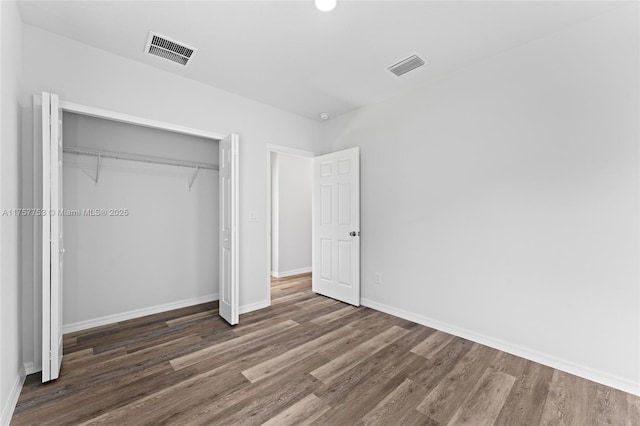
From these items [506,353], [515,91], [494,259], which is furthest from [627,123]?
[506,353]

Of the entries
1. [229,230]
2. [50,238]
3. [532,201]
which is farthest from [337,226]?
[50,238]

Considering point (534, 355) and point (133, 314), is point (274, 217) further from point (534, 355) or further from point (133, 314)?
point (534, 355)

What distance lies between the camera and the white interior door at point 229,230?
3084 mm

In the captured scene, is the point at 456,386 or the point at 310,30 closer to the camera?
the point at 456,386

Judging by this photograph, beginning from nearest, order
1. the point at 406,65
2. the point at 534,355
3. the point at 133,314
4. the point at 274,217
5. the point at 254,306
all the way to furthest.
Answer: the point at 534,355, the point at 406,65, the point at 133,314, the point at 254,306, the point at 274,217

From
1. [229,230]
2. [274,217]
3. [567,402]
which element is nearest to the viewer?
[567,402]

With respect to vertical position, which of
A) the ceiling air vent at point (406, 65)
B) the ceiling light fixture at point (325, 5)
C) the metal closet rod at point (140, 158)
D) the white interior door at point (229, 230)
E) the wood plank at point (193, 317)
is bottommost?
the wood plank at point (193, 317)

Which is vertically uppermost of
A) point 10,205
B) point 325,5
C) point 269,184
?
point 325,5

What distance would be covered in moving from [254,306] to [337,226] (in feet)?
5.19

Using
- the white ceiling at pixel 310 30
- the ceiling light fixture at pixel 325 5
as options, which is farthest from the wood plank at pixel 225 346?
the ceiling light fixture at pixel 325 5

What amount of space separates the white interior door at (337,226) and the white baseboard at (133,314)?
5.57 ft

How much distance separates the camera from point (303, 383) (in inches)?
81.6

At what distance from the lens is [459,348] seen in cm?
261

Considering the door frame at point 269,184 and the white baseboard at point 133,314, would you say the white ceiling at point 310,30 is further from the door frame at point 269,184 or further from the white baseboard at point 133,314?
the white baseboard at point 133,314
